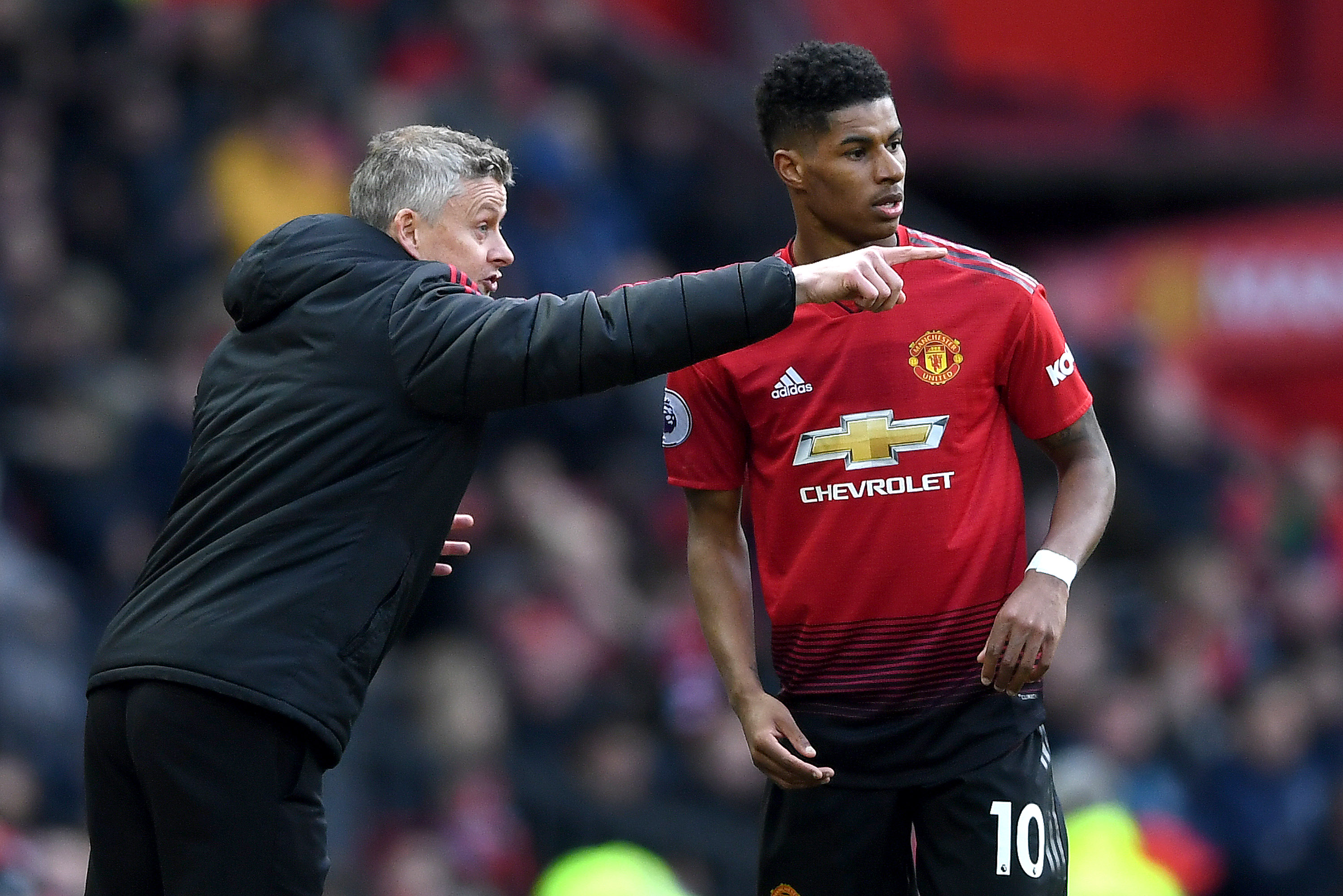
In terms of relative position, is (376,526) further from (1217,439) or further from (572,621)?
(1217,439)

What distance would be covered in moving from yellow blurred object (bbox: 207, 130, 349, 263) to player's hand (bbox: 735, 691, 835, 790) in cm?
492

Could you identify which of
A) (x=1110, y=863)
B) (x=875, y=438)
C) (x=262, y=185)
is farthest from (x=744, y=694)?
(x=262, y=185)

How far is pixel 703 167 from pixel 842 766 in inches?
283

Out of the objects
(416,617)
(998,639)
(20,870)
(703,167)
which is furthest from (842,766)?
(703,167)

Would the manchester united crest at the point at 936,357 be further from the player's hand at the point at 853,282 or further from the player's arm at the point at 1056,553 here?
the player's hand at the point at 853,282

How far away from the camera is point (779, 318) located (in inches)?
127

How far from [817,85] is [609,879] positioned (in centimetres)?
244

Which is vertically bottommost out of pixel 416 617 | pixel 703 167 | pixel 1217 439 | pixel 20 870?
pixel 20 870

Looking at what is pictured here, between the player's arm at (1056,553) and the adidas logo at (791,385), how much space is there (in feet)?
1.65

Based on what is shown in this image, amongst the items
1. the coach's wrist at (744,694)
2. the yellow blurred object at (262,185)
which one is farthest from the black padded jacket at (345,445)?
the yellow blurred object at (262,185)

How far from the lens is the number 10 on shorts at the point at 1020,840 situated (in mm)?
3607

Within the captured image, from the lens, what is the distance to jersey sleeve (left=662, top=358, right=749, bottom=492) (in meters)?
3.83

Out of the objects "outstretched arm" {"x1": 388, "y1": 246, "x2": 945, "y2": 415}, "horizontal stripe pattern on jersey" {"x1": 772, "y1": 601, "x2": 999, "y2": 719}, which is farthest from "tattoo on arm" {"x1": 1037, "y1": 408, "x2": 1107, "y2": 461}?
"outstretched arm" {"x1": 388, "y1": 246, "x2": 945, "y2": 415}

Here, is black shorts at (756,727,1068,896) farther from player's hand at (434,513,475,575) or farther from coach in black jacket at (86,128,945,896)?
coach in black jacket at (86,128,945,896)
